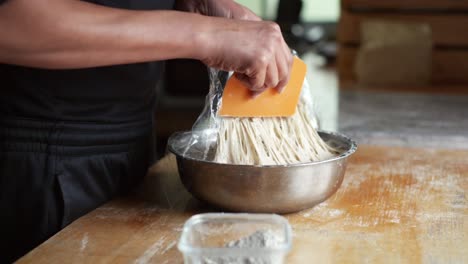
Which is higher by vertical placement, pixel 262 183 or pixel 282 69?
pixel 282 69

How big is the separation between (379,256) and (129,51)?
0.50 metres

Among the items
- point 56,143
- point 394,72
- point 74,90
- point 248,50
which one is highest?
point 248,50

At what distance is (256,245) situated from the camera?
0.88 meters

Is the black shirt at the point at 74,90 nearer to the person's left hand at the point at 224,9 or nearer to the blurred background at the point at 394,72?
the person's left hand at the point at 224,9

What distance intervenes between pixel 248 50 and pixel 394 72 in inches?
75.2

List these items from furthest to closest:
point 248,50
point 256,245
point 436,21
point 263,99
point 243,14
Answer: point 436,21 → point 243,14 → point 263,99 → point 248,50 → point 256,245

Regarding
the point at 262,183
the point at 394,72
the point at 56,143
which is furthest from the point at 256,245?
the point at 394,72

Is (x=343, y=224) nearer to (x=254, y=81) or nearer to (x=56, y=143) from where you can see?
(x=254, y=81)

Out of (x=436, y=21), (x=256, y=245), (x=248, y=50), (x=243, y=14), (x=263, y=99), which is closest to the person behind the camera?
(x=256, y=245)

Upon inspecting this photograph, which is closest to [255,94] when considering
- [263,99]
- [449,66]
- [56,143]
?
[263,99]

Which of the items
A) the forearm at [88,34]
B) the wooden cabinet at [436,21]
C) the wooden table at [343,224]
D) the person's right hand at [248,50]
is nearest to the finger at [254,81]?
the person's right hand at [248,50]

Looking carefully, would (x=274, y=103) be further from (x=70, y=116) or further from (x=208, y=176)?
(x=70, y=116)

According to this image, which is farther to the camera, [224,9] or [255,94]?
[224,9]

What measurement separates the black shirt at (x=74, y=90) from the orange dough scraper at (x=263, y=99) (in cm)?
25
